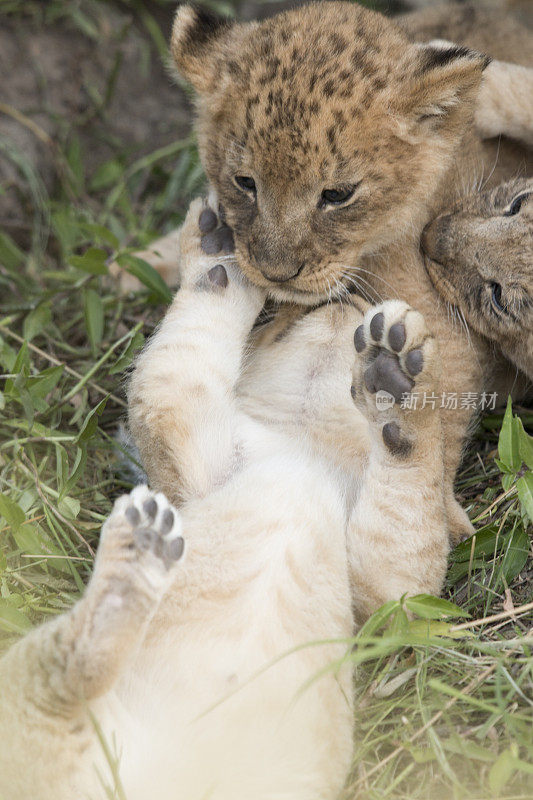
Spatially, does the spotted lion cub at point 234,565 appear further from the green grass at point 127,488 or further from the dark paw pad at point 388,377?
the green grass at point 127,488

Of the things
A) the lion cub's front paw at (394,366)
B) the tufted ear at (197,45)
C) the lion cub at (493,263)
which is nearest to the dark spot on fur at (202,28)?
the tufted ear at (197,45)

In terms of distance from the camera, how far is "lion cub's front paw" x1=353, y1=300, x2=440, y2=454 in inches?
106

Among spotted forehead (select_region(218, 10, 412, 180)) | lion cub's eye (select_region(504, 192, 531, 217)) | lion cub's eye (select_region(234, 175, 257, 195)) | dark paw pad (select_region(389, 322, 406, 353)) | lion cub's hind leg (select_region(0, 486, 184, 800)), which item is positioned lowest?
lion cub's hind leg (select_region(0, 486, 184, 800))

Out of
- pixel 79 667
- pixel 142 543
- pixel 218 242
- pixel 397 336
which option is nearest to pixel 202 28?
pixel 218 242

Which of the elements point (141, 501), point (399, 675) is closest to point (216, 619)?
point (141, 501)

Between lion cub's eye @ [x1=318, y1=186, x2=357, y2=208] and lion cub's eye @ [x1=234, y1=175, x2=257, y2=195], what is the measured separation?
0.24 metres

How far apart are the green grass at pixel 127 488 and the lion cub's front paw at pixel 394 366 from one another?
38 cm

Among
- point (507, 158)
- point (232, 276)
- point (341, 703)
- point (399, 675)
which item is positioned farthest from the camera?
point (507, 158)

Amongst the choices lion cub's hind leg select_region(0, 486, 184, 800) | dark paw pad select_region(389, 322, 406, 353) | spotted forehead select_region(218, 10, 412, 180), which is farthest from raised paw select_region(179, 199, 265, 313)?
lion cub's hind leg select_region(0, 486, 184, 800)

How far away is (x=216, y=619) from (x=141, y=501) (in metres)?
0.41

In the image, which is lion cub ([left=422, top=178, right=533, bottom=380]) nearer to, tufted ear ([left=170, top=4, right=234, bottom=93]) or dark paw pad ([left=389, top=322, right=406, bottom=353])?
dark paw pad ([left=389, top=322, right=406, bottom=353])

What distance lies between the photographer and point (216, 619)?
2.50 meters

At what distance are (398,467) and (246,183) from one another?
43.3 inches

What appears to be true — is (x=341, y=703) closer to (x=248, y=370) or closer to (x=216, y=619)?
(x=216, y=619)
